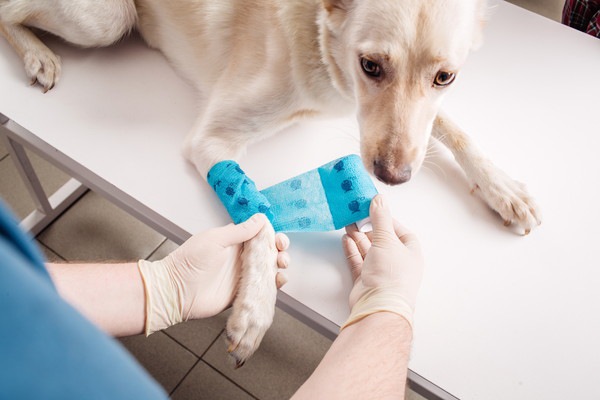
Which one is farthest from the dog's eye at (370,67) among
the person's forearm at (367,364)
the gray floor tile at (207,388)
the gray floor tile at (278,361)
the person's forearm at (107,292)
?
the gray floor tile at (207,388)

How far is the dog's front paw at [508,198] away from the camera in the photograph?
1.09m

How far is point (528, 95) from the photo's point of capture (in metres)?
1.35

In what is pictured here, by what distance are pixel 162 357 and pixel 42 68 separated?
1.00 m

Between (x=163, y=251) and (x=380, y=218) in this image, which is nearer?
(x=380, y=218)

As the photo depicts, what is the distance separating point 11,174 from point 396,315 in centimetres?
180

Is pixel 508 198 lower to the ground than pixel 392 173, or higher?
lower

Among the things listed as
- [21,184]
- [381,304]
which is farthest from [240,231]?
[21,184]

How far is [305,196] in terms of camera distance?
3.53ft

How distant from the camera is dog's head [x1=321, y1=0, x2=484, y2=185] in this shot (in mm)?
931

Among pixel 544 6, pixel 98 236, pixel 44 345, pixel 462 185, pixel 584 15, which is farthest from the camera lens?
pixel 544 6

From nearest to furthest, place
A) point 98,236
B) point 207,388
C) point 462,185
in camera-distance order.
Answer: point 462,185 → point 207,388 → point 98,236

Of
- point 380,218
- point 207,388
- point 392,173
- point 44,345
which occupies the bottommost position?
point 207,388

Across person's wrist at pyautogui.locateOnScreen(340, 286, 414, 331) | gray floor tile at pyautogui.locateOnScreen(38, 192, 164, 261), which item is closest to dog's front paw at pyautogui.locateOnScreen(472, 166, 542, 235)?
person's wrist at pyautogui.locateOnScreen(340, 286, 414, 331)

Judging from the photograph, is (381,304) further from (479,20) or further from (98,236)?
(98,236)
